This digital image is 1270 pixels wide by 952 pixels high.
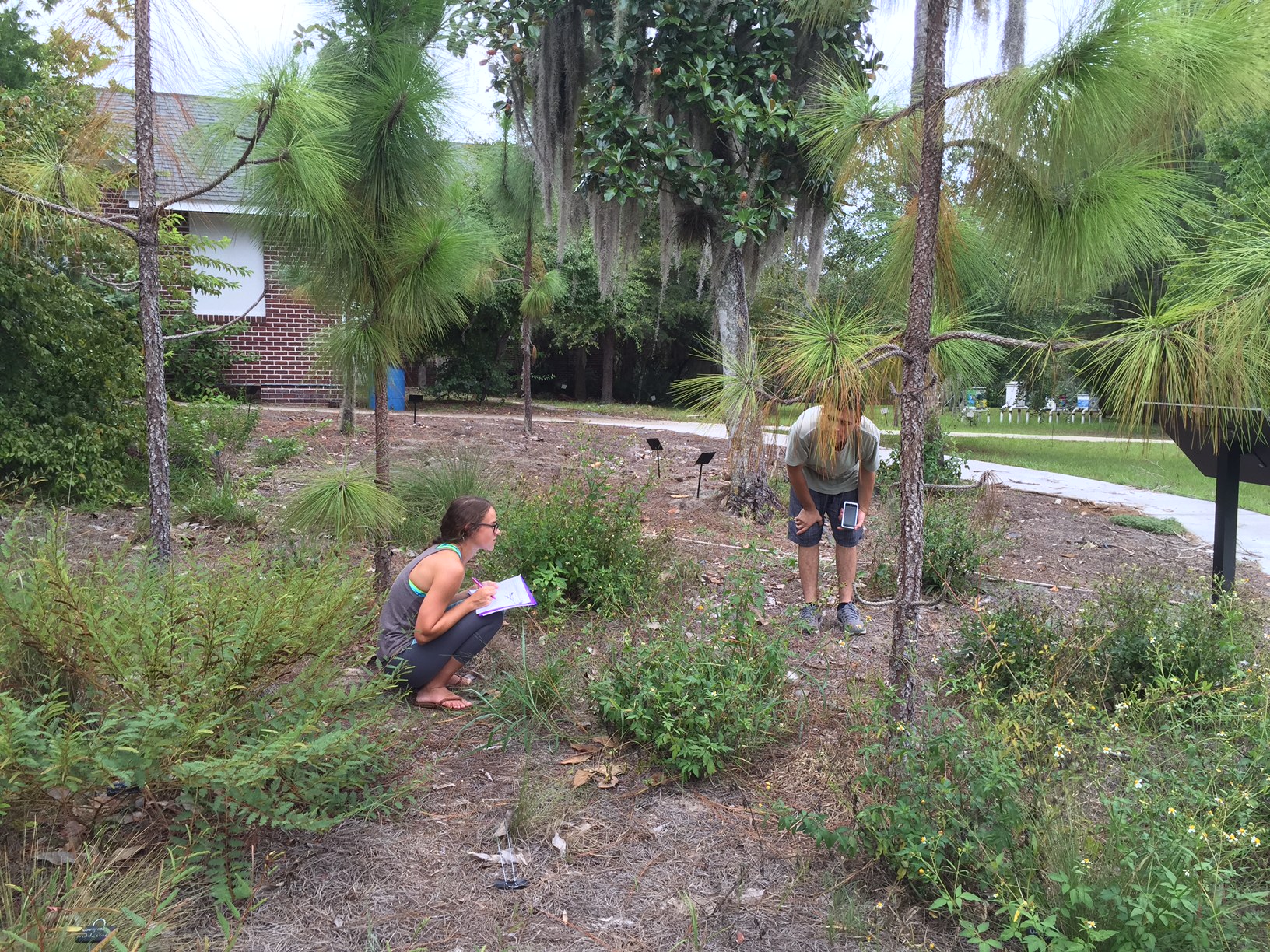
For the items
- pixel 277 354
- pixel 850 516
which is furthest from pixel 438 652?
pixel 277 354

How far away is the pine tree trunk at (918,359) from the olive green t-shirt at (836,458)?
1432mm

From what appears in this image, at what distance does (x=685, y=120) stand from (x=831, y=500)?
157 inches

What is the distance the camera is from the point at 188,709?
249 centimetres

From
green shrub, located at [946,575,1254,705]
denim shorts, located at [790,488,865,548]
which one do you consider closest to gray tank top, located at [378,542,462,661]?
denim shorts, located at [790,488,865,548]

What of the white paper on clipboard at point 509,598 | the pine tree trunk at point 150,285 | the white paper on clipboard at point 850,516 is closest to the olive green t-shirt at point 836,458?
the white paper on clipboard at point 850,516

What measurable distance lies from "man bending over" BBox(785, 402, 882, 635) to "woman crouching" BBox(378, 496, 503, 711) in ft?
5.71

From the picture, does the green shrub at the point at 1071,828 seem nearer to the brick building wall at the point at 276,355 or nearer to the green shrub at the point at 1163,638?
the green shrub at the point at 1163,638

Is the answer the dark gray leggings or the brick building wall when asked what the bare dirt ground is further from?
the brick building wall

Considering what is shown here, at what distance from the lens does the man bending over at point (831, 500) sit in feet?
15.6

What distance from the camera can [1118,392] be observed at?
8.57 feet

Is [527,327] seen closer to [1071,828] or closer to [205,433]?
[205,433]

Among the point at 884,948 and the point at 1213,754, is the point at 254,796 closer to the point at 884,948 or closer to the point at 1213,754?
the point at 884,948

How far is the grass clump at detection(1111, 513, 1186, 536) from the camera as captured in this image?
28.0 feet

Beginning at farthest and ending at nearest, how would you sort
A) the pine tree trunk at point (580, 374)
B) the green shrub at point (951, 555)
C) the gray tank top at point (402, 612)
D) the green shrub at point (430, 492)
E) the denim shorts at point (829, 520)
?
the pine tree trunk at point (580, 374)
the green shrub at point (430, 492)
the green shrub at point (951, 555)
the denim shorts at point (829, 520)
the gray tank top at point (402, 612)
